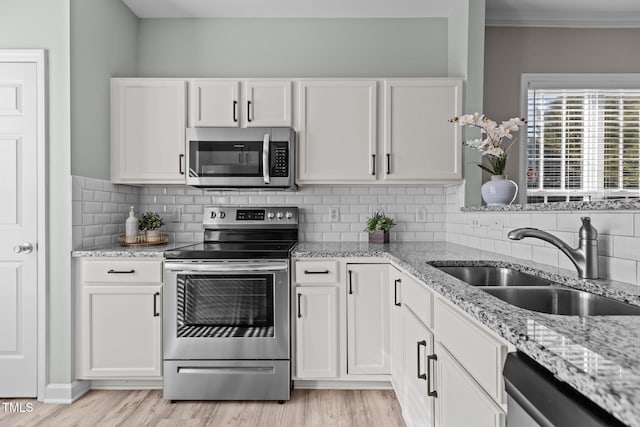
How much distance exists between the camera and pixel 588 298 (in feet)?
4.19

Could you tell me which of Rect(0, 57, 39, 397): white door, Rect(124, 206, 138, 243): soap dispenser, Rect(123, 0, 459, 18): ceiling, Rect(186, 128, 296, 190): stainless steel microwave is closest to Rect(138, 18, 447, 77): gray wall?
Rect(123, 0, 459, 18): ceiling

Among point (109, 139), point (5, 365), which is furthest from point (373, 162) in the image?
point (5, 365)

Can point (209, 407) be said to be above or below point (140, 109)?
below

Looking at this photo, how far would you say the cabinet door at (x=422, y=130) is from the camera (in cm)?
279

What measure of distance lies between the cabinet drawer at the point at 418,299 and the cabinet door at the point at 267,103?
1.46m

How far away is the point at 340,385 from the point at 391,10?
278 cm

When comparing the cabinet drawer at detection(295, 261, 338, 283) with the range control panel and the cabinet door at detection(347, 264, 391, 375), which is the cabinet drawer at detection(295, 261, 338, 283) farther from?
the range control panel

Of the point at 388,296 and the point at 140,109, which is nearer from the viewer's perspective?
the point at 388,296

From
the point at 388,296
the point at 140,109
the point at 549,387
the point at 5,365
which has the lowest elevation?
the point at 5,365

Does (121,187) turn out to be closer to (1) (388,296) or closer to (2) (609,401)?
(1) (388,296)

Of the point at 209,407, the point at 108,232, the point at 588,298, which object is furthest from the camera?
the point at 108,232

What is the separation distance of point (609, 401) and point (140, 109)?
3.01 m

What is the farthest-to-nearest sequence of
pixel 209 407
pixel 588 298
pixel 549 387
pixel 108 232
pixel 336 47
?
pixel 336 47 < pixel 108 232 < pixel 209 407 < pixel 588 298 < pixel 549 387

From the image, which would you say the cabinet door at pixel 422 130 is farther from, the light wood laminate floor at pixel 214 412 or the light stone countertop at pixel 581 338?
the light wood laminate floor at pixel 214 412
